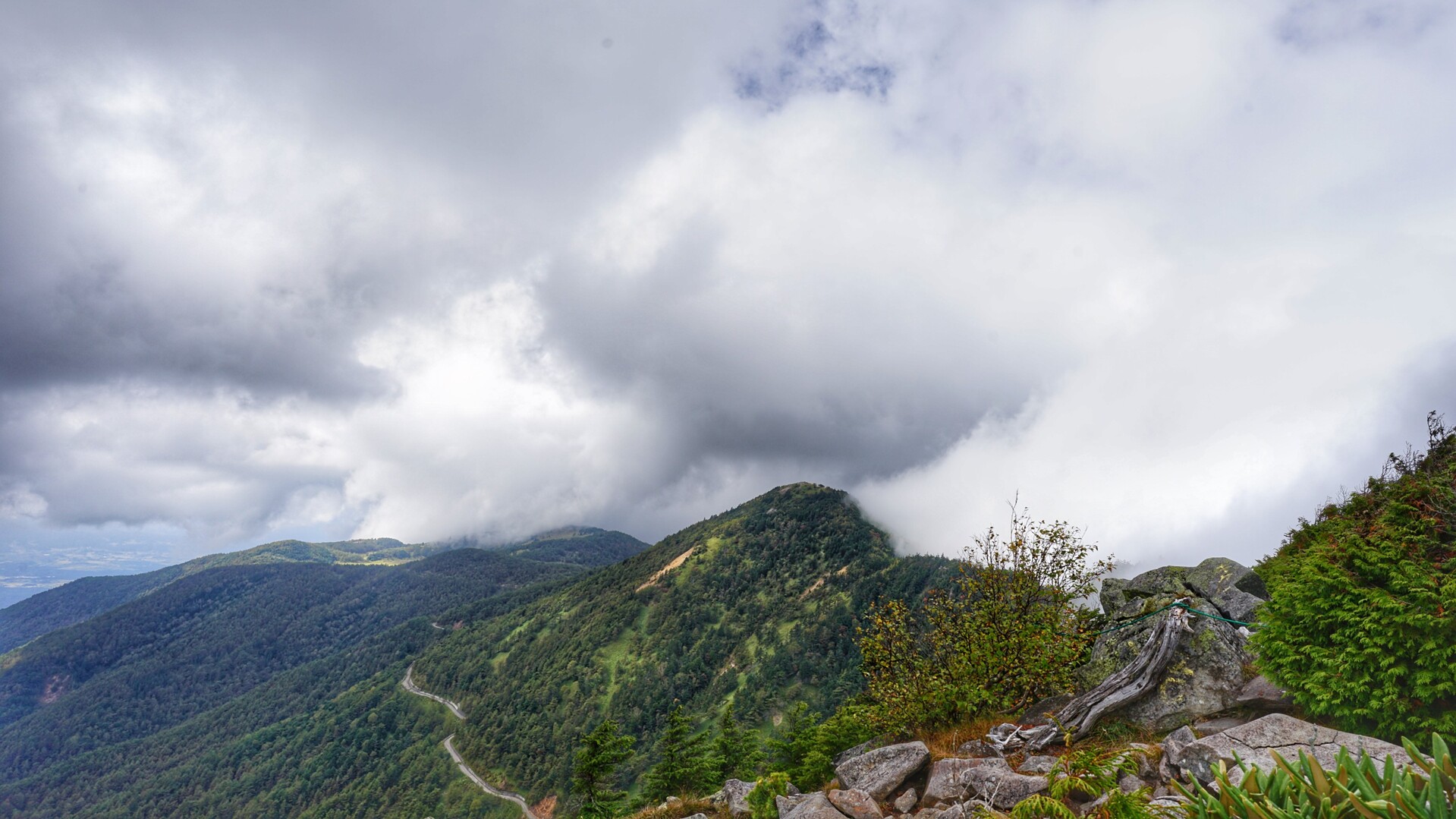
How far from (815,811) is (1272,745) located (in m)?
8.61

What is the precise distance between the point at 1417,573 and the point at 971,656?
9.47 metres

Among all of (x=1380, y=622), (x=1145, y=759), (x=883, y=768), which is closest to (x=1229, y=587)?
(x=1380, y=622)

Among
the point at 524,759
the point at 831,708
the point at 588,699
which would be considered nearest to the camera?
the point at 831,708

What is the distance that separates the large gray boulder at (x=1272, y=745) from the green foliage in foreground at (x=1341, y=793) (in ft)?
21.2

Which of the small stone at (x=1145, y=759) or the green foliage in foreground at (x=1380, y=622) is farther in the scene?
the small stone at (x=1145, y=759)

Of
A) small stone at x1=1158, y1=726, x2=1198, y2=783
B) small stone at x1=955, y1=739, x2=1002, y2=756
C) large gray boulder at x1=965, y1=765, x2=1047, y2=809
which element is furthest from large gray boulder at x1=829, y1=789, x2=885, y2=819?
small stone at x1=1158, y1=726, x2=1198, y2=783

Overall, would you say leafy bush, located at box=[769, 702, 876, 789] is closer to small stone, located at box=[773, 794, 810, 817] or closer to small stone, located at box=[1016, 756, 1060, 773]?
small stone, located at box=[773, 794, 810, 817]

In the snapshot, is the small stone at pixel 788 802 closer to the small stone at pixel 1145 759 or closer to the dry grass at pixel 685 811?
the dry grass at pixel 685 811

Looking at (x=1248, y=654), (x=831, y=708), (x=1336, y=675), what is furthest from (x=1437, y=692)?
(x=831, y=708)

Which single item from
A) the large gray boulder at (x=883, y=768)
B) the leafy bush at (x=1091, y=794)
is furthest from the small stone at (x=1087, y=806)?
the large gray boulder at (x=883, y=768)

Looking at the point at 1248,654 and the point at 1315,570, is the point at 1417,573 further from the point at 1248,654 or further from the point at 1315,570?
the point at 1248,654

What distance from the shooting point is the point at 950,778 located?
12344mm

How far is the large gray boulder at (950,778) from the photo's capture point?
11883 mm

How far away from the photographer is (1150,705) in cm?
1337
